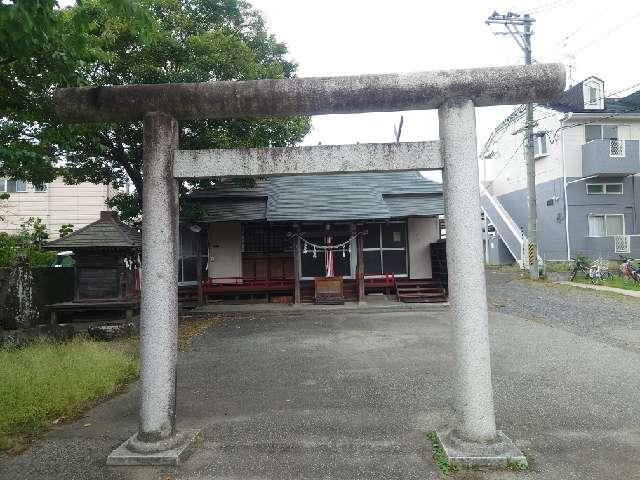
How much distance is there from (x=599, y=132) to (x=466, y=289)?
2295 cm

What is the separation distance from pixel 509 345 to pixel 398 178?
1068cm

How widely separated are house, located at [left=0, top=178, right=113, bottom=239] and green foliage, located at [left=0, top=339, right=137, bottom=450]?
17503mm

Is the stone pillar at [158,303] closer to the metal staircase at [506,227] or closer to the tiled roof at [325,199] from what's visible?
the tiled roof at [325,199]

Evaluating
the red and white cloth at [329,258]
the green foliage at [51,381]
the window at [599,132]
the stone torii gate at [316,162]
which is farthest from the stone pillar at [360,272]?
the window at [599,132]

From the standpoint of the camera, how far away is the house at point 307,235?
15.6 metres

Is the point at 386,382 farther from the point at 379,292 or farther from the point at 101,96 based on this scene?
the point at 379,292

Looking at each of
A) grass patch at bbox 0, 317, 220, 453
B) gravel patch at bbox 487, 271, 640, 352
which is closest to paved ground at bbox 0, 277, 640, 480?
grass patch at bbox 0, 317, 220, 453

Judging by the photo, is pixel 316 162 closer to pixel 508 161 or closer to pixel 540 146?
pixel 540 146

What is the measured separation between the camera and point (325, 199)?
16.4 meters

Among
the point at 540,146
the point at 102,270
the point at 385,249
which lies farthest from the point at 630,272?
the point at 102,270

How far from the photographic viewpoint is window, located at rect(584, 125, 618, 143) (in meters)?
22.7

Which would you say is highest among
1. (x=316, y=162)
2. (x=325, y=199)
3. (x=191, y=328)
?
(x=325, y=199)

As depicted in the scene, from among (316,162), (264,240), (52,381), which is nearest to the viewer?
(316,162)

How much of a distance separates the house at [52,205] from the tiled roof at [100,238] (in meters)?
14.7
